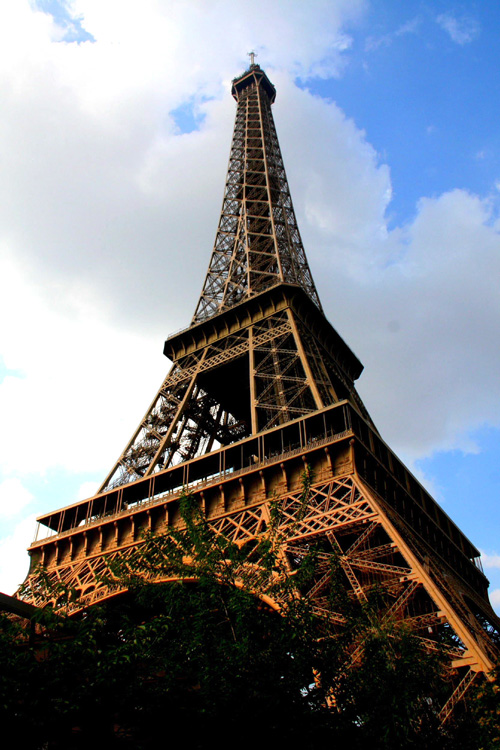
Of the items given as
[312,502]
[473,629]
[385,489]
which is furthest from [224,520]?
[473,629]

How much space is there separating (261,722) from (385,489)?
52.6ft

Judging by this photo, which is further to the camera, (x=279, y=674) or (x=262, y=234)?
(x=262, y=234)

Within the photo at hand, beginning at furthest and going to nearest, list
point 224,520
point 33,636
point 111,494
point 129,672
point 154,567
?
1. point 111,494
2. point 224,520
3. point 154,567
4. point 33,636
5. point 129,672

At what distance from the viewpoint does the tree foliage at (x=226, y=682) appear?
368 inches

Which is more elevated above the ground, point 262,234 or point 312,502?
point 262,234

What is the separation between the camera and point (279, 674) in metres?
10.3

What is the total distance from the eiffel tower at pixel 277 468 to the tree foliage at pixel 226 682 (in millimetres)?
2385

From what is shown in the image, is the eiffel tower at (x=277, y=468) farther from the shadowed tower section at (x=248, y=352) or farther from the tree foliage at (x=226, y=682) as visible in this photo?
the tree foliage at (x=226, y=682)

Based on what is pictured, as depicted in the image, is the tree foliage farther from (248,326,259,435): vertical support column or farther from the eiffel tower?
(248,326,259,435): vertical support column

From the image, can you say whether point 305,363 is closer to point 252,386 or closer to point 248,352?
point 252,386

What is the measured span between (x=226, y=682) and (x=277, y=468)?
47.1 ft

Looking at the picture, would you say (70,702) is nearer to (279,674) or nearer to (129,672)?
(129,672)

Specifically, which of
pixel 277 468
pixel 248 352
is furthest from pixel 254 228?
pixel 277 468

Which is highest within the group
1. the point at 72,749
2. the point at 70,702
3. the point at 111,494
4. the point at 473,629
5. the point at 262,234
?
the point at 262,234
